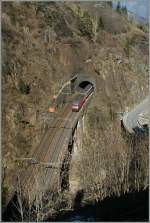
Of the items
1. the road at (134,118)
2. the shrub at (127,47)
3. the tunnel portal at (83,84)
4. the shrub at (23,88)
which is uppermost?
the shrub at (127,47)

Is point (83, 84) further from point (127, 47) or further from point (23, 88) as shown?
point (127, 47)

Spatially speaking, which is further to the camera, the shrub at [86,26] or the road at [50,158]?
the shrub at [86,26]

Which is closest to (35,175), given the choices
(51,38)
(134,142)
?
(134,142)

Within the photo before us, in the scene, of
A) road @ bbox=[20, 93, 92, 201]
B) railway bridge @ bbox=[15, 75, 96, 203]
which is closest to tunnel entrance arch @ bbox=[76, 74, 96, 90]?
railway bridge @ bbox=[15, 75, 96, 203]

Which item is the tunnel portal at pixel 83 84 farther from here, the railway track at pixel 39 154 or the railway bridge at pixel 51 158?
the railway track at pixel 39 154

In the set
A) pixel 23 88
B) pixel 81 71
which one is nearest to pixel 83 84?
pixel 81 71

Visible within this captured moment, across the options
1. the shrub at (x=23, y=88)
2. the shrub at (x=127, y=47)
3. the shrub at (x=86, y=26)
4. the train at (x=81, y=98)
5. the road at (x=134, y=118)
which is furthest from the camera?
the shrub at (x=127, y=47)

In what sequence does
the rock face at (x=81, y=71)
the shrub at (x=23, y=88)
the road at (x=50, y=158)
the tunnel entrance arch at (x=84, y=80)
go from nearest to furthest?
the road at (x=50, y=158) < the rock face at (x=81, y=71) < the shrub at (x=23, y=88) < the tunnel entrance arch at (x=84, y=80)

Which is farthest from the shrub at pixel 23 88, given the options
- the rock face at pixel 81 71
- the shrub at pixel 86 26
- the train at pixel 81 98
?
Result: the shrub at pixel 86 26
